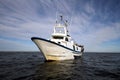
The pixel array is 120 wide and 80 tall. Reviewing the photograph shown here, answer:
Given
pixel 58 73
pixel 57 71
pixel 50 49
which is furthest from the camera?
pixel 50 49

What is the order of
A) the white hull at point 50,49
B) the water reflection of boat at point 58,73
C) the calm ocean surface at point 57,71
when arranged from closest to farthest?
the water reflection of boat at point 58,73
the calm ocean surface at point 57,71
the white hull at point 50,49

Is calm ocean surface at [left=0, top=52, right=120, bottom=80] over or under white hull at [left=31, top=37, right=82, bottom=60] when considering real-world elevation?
under

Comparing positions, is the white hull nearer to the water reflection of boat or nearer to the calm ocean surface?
the calm ocean surface

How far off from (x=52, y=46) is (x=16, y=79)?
356 inches

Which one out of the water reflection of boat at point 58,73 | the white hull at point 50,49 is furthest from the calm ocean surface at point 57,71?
the white hull at point 50,49

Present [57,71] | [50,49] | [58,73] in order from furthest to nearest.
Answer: [50,49]
[57,71]
[58,73]

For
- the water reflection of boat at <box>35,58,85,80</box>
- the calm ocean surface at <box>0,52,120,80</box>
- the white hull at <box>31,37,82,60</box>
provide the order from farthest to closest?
the white hull at <box>31,37,82,60</box>, the calm ocean surface at <box>0,52,120,80</box>, the water reflection of boat at <box>35,58,85,80</box>

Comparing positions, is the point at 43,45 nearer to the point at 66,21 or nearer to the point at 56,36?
the point at 56,36

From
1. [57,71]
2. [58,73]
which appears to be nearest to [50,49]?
[57,71]

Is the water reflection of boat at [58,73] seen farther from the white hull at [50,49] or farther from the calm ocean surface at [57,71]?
the white hull at [50,49]

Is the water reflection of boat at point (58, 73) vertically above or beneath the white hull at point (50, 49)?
beneath

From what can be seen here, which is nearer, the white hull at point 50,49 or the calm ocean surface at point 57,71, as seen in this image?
the calm ocean surface at point 57,71

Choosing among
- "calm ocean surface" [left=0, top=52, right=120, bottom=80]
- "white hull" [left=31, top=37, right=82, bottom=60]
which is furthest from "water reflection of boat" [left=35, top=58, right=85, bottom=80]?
"white hull" [left=31, top=37, right=82, bottom=60]

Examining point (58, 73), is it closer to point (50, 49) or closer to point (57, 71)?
point (57, 71)
